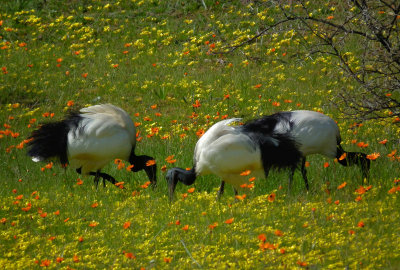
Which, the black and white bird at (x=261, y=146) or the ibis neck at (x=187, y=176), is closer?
the black and white bird at (x=261, y=146)

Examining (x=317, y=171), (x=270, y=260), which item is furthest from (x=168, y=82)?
(x=270, y=260)

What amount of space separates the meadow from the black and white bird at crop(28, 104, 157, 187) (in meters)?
0.19

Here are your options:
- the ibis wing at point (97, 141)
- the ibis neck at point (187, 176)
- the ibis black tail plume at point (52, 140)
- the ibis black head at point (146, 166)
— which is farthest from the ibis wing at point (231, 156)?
the ibis black tail plume at point (52, 140)

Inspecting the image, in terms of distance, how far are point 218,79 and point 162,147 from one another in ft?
9.39

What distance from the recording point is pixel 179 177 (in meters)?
6.21

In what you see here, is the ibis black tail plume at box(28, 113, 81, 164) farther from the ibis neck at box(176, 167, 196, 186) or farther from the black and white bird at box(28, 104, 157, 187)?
the ibis neck at box(176, 167, 196, 186)

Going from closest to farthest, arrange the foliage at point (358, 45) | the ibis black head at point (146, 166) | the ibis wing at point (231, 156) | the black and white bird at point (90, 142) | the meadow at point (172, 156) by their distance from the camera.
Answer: the meadow at point (172, 156), the ibis wing at point (231, 156), the foliage at point (358, 45), the ibis black head at point (146, 166), the black and white bird at point (90, 142)

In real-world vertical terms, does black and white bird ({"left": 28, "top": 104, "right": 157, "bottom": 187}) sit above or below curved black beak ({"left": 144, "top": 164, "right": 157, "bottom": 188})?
above

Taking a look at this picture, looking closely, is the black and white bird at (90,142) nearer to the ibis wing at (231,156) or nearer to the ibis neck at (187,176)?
the ibis neck at (187,176)

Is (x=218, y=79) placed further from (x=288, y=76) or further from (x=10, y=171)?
(x=10, y=171)

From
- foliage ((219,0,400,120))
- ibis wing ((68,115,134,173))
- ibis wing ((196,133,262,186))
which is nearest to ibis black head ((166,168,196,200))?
ibis wing ((196,133,262,186))

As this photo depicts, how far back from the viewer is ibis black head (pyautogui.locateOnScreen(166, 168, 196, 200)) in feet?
20.3

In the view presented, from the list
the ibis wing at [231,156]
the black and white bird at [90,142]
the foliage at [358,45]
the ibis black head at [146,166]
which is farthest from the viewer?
the black and white bird at [90,142]

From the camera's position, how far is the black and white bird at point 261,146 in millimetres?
5879
